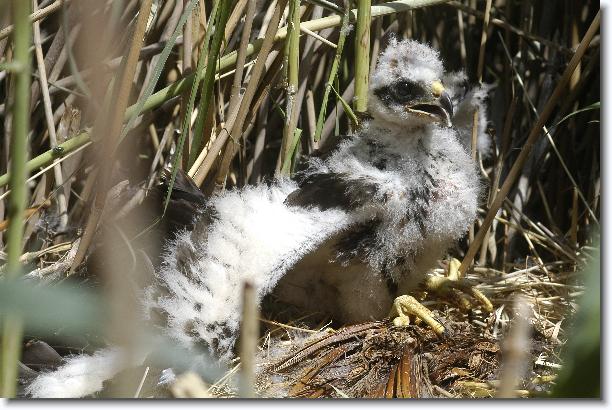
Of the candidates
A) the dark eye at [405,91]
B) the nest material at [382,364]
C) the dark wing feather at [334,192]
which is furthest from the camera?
the dark eye at [405,91]

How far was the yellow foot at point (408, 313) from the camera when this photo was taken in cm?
184

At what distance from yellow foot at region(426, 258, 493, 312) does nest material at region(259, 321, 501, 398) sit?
22 centimetres

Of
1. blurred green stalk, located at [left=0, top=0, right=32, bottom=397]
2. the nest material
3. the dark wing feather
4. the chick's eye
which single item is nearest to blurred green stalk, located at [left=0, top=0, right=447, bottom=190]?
the chick's eye

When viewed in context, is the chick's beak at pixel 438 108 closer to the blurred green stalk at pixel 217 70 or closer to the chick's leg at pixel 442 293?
the blurred green stalk at pixel 217 70

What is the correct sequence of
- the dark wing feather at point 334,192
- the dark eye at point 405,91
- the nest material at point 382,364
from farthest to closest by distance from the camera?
the dark eye at point 405,91, the dark wing feather at point 334,192, the nest material at point 382,364

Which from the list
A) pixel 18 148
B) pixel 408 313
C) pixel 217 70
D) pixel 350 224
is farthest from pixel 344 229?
pixel 18 148

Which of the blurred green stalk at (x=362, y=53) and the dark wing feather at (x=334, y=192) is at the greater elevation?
the blurred green stalk at (x=362, y=53)

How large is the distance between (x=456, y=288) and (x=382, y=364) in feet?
1.57

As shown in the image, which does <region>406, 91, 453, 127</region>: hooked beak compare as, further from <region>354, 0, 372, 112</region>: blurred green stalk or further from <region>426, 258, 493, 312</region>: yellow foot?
<region>426, 258, 493, 312</region>: yellow foot

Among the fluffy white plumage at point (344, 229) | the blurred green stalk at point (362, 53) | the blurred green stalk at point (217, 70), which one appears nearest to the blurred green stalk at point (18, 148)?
the fluffy white plumage at point (344, 229)

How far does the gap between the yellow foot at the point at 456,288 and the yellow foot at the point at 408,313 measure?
24cm

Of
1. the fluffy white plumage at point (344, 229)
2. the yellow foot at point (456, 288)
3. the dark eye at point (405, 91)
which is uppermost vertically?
the dark eye at point (405, 91)

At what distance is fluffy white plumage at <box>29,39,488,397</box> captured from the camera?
1620 millimetres

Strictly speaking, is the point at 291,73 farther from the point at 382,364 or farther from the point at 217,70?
the point at 382,364
